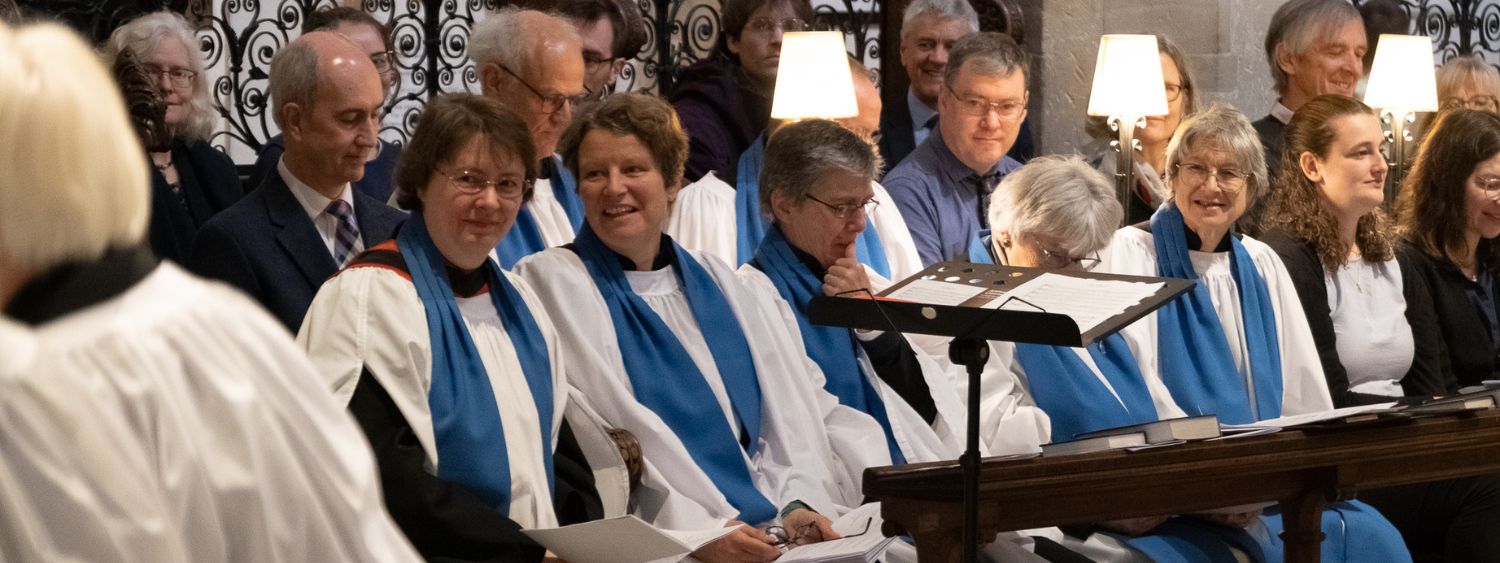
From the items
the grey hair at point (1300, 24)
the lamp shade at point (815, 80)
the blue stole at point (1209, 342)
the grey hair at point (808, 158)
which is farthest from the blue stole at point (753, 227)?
the grey hair at point (1300, 24)

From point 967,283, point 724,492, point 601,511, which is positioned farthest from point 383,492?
point 967,283

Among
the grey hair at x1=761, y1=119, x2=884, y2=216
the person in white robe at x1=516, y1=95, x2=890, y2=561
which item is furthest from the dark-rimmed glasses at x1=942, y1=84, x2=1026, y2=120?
the person in white robe at x1=516, y1=95, x2=890, y2=561

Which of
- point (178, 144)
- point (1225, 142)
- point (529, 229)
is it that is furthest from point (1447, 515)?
point (178, 144)

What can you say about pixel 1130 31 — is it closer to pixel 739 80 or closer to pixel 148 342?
pixel 739 80

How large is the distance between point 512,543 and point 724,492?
73 centimetres

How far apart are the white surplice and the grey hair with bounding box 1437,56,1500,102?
5034 mm

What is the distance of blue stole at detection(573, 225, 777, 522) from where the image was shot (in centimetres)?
418

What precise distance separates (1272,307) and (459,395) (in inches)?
109

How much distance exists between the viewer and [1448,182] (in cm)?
620

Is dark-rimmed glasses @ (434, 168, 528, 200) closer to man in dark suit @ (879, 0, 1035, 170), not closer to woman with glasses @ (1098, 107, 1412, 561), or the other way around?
woman with glasses @ (1098, 107, 1412, 561)

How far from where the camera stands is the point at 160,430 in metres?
1.68

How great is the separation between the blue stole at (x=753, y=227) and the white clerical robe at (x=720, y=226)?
0.10ft

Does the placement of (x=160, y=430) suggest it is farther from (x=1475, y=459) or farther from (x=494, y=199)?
(x=1475, y=459)

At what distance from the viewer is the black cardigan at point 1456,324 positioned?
6.07 metres
